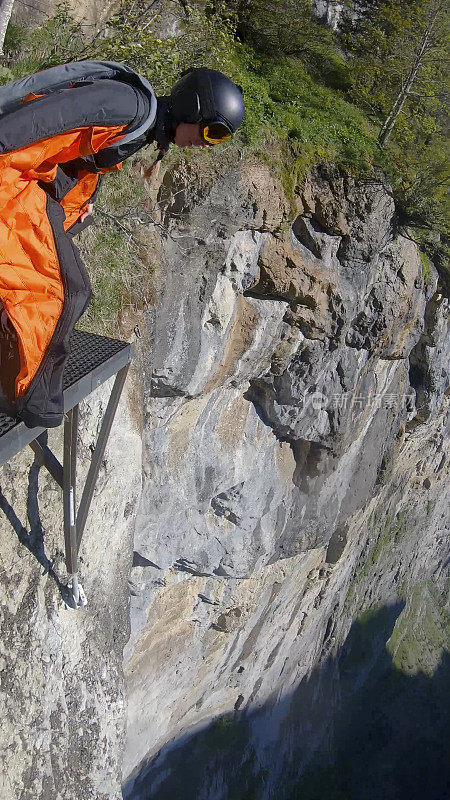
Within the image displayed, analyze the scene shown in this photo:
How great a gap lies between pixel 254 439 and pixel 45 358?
527 cm

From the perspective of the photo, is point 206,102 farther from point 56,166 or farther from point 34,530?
point 34,530

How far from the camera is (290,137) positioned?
583cm

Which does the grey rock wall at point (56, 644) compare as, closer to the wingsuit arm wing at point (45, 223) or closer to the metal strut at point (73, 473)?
the metal strut at point (73, 473)

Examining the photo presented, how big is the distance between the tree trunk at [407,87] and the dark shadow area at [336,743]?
32.6ft

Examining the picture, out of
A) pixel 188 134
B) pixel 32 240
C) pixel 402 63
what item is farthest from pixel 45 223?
pixel 402 63

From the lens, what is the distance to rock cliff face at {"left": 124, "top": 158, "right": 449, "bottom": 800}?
5.54 meters

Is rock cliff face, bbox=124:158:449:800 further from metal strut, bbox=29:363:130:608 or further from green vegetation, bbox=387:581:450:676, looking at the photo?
green vegetation, bbox=387:581:450:676

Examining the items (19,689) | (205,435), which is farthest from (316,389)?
(19,689)

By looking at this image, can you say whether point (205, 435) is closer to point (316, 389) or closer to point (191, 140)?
point (316, 389)

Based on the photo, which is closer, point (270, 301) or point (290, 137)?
point (290, 137)

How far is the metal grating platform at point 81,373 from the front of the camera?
93.1 inches

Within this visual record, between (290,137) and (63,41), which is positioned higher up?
(63,41)

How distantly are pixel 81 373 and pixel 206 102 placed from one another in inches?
51.9

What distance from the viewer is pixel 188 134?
7.60 ft
